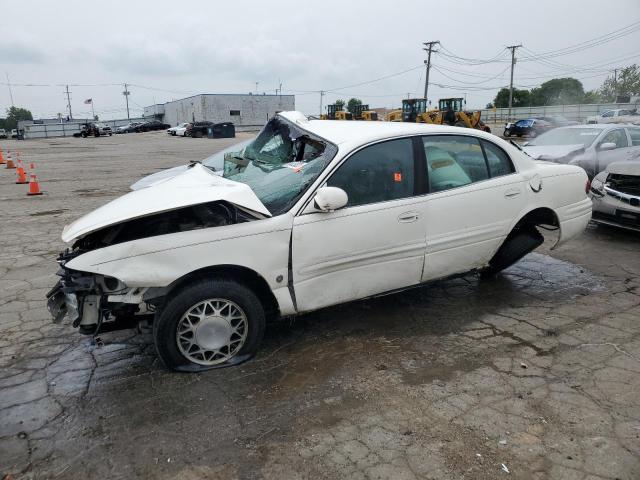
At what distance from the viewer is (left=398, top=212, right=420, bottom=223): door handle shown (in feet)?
12.2

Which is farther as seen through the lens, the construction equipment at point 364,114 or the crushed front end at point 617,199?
the construction equipment at point 364,114

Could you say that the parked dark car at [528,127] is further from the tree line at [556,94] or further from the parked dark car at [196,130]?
the tree line at [556,94]

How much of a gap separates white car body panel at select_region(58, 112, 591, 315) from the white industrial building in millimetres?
67805

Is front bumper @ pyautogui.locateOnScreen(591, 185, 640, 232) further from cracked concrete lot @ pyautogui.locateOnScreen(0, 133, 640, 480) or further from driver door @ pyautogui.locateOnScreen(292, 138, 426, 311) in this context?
driver door @ pyautogui.locateOnScreen(292, 138, 426, 311)

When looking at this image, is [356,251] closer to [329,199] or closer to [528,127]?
[329,199]

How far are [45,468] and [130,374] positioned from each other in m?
0.94

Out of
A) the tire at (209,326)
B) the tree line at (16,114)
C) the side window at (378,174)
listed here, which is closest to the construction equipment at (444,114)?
the side window at (378,174)

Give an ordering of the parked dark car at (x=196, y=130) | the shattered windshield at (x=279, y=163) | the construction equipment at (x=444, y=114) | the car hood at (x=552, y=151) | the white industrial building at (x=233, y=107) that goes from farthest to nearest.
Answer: the white industrial building at (x=233, y=107) → the parked dark car at (x=196, y=130) → the construction equipment at (x=444, y=114) → the car hood at (x=552, y=151) → the shattered windshield at (x=279, y=163)

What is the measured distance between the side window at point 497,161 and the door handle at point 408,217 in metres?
0.99

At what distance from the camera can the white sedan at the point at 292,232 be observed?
10.3 feet

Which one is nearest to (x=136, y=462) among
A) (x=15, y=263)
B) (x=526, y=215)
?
(x=526, y=215)

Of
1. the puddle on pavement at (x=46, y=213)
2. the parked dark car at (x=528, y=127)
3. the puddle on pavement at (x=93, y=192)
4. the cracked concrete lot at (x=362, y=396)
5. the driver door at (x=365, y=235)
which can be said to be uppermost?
the parked dark car at (x=528, y=127)

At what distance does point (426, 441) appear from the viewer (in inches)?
104

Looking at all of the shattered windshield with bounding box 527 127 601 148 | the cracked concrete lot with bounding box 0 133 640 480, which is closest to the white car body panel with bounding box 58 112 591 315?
the cracked concrete lot with bounding box 0 133 640 480
